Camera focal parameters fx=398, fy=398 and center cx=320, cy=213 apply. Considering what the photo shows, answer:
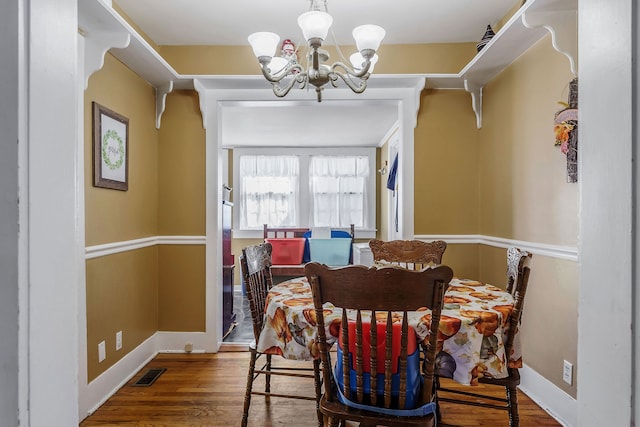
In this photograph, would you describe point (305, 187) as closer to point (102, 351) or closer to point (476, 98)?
point (476, 98)

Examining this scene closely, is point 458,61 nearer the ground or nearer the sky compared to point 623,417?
nearer the sky

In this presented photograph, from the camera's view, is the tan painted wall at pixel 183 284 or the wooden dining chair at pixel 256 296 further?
the tan painted wall at pixel 183 284

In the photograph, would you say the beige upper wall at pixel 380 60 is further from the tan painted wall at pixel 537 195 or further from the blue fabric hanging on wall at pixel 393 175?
the blue fabric hanging on wall at pixel 393 175

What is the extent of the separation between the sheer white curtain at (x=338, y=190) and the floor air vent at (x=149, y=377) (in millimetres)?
4260

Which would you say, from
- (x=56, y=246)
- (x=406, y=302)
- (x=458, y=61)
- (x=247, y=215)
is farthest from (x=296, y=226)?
(x=56, y=246)

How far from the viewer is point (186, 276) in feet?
10.4

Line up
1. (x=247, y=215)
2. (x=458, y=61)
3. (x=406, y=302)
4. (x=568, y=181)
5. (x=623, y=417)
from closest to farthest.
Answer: (x=623, y=417), (x=406, y=302), (x=568, y=181), (x=458, y=61), (x=247, y=215)

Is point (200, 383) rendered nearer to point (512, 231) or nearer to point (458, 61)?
point (512, 231)

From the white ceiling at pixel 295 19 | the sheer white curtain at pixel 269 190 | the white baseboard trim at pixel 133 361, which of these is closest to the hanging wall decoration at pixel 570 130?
the white ceiling at pixel 295 19

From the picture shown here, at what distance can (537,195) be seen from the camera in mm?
2344

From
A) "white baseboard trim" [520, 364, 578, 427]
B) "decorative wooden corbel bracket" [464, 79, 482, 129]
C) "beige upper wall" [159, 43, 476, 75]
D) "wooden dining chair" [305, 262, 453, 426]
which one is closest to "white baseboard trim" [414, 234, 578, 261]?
"white baseboard trim" [520, 364, 578, 427]

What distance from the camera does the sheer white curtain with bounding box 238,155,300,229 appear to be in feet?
22.2

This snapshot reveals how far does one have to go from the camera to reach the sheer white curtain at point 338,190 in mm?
6855

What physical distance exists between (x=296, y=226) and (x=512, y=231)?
14.9ft
